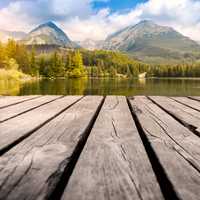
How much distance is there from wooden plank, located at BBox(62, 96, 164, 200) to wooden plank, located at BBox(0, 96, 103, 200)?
0.08 metres

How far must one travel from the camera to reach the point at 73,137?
1688 mm

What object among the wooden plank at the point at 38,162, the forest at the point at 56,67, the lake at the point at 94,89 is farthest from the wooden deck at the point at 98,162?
the forest at the point at 56,67

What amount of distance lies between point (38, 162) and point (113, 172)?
376 millimetres

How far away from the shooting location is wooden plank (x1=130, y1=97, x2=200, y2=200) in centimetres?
95

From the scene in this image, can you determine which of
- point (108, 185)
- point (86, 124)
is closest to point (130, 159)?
point (108, 185)

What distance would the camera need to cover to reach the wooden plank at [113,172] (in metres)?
0.89

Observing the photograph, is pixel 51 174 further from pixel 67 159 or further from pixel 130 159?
pixel 130 159

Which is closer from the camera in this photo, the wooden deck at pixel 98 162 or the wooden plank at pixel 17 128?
the wooden deck at pixel 98 162

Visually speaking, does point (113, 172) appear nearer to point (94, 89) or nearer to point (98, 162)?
point (98, 162)

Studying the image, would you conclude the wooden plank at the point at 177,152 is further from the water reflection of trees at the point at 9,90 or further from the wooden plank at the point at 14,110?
the water reflection of trees at the point at 9,90

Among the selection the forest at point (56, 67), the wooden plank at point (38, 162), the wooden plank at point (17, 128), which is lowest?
the wooden plank at point (17, 128)

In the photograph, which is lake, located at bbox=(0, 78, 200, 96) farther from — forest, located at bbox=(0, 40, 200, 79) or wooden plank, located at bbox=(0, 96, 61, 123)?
forest, located at bbox=(0, 40, 200, 79)

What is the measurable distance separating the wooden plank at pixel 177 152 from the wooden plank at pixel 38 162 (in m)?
0.47

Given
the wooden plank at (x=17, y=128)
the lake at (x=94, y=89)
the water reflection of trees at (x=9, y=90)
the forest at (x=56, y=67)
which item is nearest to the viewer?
the wooden plank at (x=17, y=128)
